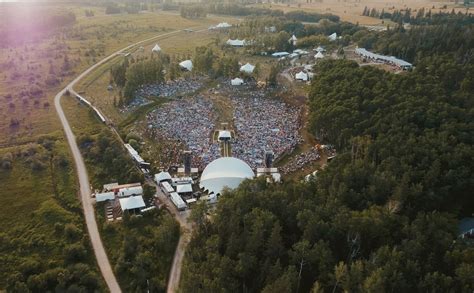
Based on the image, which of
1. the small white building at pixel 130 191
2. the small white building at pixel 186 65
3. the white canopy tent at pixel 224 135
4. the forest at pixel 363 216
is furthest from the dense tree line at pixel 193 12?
the small white building at pixel 130 191

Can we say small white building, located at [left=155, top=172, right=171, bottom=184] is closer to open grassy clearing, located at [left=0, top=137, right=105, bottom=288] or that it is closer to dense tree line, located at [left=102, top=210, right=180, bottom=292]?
dense tree line, located at [left=102, top=210, right=180, bottom=292]

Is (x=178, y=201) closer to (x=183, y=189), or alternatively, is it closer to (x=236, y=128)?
(x=183, y=189)

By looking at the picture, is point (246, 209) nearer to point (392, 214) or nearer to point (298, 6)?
point (392, 214)

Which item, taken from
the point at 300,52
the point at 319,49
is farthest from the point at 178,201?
the point at 319,49

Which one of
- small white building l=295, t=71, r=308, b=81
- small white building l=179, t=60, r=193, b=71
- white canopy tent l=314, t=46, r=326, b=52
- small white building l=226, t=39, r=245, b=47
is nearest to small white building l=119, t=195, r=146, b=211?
small white building l=179, t=60, r=193, b=71

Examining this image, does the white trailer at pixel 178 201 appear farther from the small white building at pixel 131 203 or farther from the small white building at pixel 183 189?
the small white building at pixel 131 203

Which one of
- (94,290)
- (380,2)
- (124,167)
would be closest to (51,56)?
(124,167)
